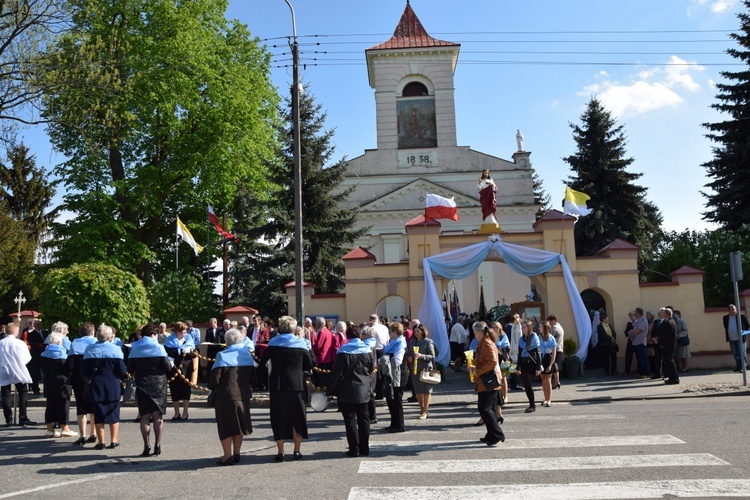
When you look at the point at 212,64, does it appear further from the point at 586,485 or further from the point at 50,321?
the point at 586,485

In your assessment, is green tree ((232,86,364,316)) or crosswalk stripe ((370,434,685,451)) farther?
green tree ((232,86,364,316))

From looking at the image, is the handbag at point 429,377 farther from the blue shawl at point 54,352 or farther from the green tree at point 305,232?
the green tree at point 305,232

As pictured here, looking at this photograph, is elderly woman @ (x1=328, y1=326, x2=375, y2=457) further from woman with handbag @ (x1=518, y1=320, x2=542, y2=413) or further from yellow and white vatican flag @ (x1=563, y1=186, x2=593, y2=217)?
yellow and white vatican flag @ (x1=563, y1=186, x2=593, y2=217)

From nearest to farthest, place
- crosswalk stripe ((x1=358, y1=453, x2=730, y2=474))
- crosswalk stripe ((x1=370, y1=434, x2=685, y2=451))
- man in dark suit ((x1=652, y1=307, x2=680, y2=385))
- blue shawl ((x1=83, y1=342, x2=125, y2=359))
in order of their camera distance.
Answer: crosswalk stripe ((x1=358, y1=453, x2=730, y2=474))
crosswalk stripe ((x1=370, y1=434, x2=685, y2=451))
blue shawl ((x1=83, y1=342, x2=125, y2=359))
man in dark suit ((x1=652, y1=307, x2=680, y2=385))

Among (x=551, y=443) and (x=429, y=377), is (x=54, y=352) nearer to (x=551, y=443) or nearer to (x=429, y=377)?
(x=429, y=377)

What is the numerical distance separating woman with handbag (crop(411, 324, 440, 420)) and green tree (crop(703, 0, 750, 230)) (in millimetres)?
19768

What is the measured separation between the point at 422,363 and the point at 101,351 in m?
5.34

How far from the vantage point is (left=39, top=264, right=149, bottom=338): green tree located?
16.3 meters

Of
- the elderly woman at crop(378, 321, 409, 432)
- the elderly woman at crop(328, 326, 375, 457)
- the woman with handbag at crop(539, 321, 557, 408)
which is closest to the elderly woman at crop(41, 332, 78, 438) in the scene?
the elderly woman at crop(328, 326, 375, 457)

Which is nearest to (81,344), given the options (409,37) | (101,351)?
(101,351)

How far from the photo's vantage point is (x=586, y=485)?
22.5 ft

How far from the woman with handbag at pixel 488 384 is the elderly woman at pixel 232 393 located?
125 inches

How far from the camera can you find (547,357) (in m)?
13.1

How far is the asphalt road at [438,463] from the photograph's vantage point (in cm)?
684
